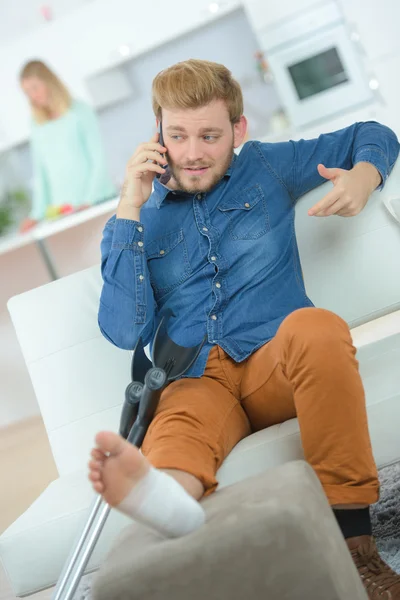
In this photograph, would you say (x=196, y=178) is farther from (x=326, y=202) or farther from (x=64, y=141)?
(x=64, y=141)

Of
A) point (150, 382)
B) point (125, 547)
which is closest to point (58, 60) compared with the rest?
point (150, 382)

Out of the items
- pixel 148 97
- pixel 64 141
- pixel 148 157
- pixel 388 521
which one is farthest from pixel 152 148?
pixel 148 97

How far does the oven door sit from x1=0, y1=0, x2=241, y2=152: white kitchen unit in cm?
77

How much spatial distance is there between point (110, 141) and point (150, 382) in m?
5.09

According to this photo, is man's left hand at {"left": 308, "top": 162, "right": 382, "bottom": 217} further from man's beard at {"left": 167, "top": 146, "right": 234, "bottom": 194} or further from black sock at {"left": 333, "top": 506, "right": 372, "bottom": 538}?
black sock at {"left": 333, "top": 506, "right": 372, "bottom": 538}

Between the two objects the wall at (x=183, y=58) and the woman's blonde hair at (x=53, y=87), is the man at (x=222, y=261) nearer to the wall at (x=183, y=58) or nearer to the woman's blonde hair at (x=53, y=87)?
the woman's blonde hair at (x=53, y=87)

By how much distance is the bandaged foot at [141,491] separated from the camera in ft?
3.28

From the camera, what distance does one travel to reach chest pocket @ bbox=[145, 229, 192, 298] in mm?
1807

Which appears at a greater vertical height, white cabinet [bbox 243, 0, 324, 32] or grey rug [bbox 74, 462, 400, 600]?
white cabinet [bbox 243, 0, 324, 32]

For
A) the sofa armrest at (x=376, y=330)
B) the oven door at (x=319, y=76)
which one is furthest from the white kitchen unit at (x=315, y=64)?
the sofa armrest at (x=376, y=330)

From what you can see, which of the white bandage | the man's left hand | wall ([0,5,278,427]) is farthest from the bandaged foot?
wall ([0,5,278,427])

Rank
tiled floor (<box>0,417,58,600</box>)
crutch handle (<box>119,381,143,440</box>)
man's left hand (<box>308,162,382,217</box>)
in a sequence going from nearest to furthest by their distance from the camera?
crutch handle (<box>119,381,143,440</box>), man's left hand (<box>308,162,382,217</box>), tiled floor (<box>0,417,58,600</box>)

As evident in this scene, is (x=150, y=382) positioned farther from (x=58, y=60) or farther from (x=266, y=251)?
(x=58, y=60)

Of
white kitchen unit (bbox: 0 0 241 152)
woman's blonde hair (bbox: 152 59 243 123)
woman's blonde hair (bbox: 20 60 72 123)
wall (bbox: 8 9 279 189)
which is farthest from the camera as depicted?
wall (bbox: 8 9 279 189)
